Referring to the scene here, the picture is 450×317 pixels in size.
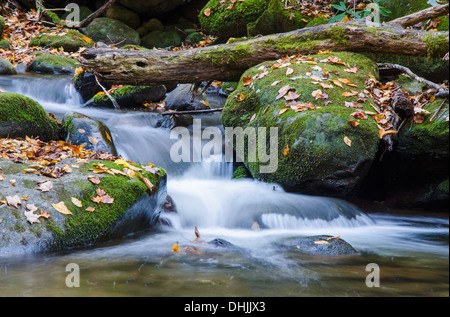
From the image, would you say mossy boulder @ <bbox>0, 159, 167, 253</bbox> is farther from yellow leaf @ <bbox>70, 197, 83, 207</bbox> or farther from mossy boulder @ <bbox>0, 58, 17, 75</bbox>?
mossy boulder @ <bbox>0, 58, 17, 75</bbox>

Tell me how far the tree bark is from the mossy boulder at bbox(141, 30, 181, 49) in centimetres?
995

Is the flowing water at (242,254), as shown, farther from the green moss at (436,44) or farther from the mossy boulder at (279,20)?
the mossy boulder at (279,20)

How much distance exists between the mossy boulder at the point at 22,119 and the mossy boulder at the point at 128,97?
3.10 metres

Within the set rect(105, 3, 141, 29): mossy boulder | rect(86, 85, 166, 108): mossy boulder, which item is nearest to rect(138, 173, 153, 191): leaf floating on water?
rect(86, 85, 166, 108): mossy boulder

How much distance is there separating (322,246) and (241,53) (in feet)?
13.4

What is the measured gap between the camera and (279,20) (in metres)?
10.3

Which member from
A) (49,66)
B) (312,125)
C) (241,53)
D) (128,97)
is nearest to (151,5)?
(49,66)

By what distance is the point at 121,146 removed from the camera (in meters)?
7.18

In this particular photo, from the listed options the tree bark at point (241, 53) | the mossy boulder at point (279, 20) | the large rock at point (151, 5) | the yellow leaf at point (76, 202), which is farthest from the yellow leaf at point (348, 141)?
the large rock at point (151, 5)

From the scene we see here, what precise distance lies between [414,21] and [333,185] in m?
3.57

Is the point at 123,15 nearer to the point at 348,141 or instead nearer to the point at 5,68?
the point at 5,68

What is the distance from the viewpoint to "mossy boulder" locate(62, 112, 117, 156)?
620 cm
